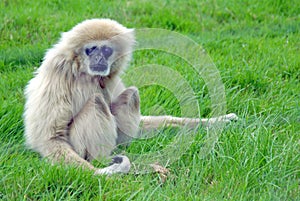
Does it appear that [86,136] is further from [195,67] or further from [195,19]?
[195,19]

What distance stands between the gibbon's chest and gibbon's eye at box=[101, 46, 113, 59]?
0.78 feet

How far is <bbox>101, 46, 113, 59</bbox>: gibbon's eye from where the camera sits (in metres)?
5.40

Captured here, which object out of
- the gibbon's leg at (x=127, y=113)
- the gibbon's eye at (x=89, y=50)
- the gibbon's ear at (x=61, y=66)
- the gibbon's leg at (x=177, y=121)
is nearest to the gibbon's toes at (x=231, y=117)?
the gibbon's leg at (x=177, y=121)

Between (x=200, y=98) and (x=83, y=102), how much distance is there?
1.47 m

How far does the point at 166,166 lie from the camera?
198 inches

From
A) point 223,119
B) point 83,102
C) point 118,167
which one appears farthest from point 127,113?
point 223,119

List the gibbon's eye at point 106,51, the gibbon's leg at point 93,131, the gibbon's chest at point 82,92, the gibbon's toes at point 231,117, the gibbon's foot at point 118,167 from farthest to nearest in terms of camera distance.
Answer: the gibbon's toes at point 231,117, the gibbon's eye at point 106,51, the gibbon's chest at point 82,92, the gibbon's leg at point 93,131, the gibbon's foot at point 118,167

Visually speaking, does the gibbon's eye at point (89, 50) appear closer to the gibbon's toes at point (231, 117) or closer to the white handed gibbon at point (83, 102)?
the white handed gibbon at point (83, 102)

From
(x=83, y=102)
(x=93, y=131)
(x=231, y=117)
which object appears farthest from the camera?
(x=231, y=117)

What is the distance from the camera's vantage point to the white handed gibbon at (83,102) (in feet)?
16.8

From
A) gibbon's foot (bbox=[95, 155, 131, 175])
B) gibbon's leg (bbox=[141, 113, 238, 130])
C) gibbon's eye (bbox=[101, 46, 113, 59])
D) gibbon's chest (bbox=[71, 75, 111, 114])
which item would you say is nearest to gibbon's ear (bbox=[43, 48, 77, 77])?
gibbon's chest (bbox=[71, 75, 111, 114])

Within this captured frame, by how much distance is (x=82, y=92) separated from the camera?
17.3ft

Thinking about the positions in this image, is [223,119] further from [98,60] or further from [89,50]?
[89,50]

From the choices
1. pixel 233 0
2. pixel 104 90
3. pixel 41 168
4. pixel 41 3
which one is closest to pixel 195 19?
pixel 233 0
